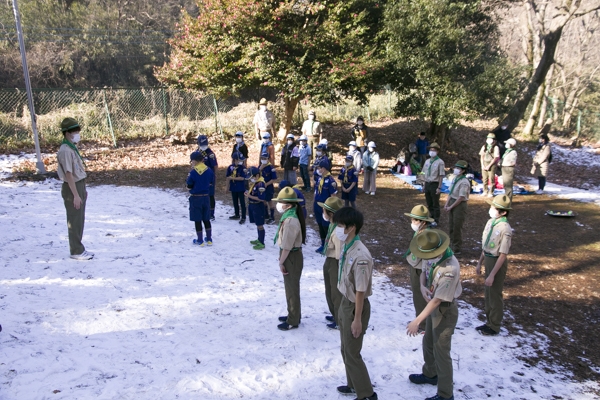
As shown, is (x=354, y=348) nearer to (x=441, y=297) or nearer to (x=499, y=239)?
(x=441, y=297)

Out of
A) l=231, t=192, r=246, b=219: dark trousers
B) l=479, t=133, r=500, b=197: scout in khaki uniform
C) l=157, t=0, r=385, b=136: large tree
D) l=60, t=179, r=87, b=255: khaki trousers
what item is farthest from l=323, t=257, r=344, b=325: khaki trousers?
l=157, t=0, r=385, b=136: large tree

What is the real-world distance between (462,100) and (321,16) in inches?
227

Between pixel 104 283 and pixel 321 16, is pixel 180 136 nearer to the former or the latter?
pixel 321 16

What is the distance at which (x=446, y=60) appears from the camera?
52.4ft

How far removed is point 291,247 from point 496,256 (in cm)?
271

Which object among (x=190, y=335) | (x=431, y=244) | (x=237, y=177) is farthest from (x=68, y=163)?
(x=431, y=244)

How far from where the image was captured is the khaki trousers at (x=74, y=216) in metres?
7.27

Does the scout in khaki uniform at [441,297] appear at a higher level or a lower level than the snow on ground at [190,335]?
higher

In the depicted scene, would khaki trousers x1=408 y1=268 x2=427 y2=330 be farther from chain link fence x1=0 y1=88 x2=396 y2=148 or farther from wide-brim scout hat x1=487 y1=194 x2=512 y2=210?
chain link fence x1=0 y1=88 x2=396 y2=148

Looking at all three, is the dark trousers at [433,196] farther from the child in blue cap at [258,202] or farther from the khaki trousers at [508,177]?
the child in blue cap at [258,202]

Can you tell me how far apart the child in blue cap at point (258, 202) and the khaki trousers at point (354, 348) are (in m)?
4.67

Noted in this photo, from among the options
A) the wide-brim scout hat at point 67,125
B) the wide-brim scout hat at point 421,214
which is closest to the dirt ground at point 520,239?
the wide-brim scout hat at point 421,214

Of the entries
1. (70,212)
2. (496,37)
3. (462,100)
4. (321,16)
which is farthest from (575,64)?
(70,212)

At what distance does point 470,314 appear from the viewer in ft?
23.0
